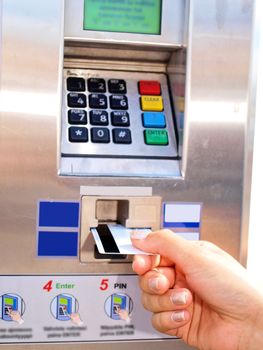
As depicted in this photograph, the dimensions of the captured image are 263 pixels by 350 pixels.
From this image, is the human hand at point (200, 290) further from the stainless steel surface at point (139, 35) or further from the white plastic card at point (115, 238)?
the stainless steel surface at point (139, 35)

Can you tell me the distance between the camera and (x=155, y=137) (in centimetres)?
105

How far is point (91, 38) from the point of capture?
1022 mm

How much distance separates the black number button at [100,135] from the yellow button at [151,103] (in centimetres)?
10

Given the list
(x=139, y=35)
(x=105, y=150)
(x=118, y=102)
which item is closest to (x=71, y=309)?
(x=105, y=150)

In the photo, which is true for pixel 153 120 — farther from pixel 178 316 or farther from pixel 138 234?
pixel 178 316

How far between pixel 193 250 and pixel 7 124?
40 cm

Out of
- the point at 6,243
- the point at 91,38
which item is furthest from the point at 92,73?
the point at 6,243

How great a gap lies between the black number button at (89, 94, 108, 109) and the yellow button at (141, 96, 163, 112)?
77mm

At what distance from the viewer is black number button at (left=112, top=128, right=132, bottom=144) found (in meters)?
1.03

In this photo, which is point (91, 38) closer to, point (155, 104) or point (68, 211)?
point (155, 104)

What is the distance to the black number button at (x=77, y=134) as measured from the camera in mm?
1005

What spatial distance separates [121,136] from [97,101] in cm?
9

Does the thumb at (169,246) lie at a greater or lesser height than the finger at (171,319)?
greater

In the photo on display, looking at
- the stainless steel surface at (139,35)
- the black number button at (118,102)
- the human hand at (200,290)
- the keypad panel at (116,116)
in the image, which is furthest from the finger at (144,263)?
the stainless steel surface at (139,35)
